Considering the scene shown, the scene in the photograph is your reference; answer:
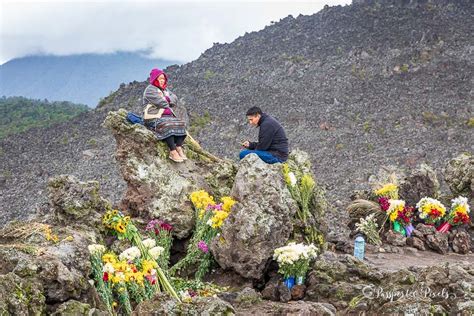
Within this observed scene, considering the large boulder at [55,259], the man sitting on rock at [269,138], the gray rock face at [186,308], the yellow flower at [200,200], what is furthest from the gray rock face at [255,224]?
the gray rock face at [186,308]

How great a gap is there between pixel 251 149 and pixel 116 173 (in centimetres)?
1544

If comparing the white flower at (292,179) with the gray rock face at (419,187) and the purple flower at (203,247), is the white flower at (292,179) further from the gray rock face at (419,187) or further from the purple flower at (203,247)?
the gray rock face at (419,187)

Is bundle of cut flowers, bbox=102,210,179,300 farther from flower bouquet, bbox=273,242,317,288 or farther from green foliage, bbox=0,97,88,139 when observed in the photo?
green foliage, bbox=0,97,88,139

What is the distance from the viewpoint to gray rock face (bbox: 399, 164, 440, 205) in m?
10.0

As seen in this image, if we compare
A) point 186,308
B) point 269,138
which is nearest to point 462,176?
point 269,138

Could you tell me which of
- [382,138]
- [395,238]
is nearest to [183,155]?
[395,238]

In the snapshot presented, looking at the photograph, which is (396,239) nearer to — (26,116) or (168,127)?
(168,127)

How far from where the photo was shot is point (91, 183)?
7.13 metres

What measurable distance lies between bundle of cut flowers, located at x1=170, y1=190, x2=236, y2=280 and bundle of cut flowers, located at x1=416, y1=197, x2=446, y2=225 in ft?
12.8

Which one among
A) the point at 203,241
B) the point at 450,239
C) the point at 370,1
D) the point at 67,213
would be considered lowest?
the point at 450,239

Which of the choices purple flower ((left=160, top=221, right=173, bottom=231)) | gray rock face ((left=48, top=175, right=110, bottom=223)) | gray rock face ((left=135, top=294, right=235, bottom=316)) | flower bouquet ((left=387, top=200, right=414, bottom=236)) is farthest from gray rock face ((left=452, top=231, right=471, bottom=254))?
gray rock face ((left=135, top=294, right=235, bottom=316))

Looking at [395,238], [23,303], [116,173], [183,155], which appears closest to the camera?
[23,303]

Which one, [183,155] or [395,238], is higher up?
[183,155]

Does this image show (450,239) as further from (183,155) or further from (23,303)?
(23,303)
